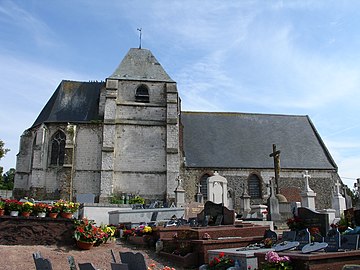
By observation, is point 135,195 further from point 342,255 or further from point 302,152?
point 342,255

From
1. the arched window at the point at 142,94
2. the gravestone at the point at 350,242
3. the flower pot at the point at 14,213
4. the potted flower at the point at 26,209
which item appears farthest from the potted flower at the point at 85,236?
the arched window at the point at 142,94

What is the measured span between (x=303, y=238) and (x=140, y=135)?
1983 centimetres

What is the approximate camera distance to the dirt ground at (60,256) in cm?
815

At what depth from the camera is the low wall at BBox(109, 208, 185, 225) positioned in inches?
563

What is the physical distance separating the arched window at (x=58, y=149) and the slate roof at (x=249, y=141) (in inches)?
354

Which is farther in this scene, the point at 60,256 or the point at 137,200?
the point at 137,200

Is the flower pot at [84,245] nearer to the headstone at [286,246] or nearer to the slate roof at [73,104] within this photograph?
the headstone at [286,246]

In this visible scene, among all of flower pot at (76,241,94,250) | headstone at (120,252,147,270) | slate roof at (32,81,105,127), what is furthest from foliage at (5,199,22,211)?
slate roof at (32,81,105,127)

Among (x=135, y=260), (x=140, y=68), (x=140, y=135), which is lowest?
(x=135, y=260)

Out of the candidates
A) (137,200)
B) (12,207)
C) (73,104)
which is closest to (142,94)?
(73,104)

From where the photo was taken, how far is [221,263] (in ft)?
23.9

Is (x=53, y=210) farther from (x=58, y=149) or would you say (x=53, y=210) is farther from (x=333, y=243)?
(x=58, y=149)

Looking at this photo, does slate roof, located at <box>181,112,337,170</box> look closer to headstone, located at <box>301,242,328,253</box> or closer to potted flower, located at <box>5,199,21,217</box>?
potted flower, located at <box>5,199,21,217</box>

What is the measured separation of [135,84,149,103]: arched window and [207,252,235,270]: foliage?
69.6 ft
